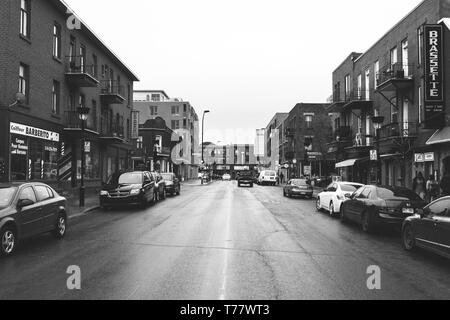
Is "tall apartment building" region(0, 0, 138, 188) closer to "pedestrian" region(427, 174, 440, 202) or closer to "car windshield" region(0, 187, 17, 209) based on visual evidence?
"car windshield" region(0, 187, 17, 209)

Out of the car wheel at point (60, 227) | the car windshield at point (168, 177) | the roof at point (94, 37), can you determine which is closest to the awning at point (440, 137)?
the car wheel at point (60, 227)

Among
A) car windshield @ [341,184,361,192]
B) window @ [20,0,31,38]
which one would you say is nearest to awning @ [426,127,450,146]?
car windshield @ [341,184,361,192]

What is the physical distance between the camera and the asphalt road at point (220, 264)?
20.3ft

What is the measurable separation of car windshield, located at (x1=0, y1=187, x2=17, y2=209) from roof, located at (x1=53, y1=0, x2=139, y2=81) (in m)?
17.0

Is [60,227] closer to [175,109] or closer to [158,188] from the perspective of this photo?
[158,188]

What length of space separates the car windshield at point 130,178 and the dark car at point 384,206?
35.7 feet

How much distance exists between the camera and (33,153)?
70.6 feet

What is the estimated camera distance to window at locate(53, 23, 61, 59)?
24734 millimetres

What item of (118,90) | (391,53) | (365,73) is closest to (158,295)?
(391,53)

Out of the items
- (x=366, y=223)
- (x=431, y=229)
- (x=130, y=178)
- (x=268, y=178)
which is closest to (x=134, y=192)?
(x=130, y=178)

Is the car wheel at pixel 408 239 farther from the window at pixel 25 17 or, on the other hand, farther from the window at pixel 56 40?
the window at pixel 56 40

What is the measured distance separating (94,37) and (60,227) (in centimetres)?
2161
